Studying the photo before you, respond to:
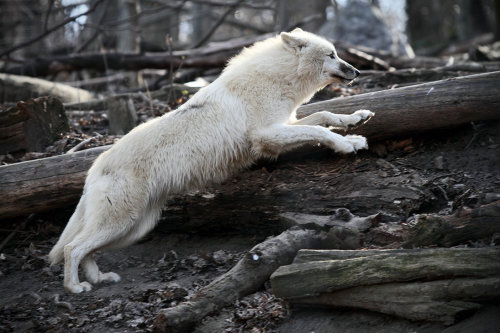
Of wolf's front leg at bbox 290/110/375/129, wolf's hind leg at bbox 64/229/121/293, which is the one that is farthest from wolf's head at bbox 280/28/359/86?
wolf's hind leg at bbox 64/229/121/293

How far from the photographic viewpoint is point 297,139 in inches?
204

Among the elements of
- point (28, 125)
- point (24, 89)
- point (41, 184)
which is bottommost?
point (41, 184)

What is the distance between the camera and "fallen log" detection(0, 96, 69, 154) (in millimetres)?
6844

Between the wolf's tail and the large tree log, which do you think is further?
the large tree log

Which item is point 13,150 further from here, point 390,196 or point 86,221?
point 390,196

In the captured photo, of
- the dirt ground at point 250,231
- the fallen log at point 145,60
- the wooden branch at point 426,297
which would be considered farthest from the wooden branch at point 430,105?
the fallen log at point 145,60

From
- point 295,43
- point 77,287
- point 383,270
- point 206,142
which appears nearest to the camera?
point 383,270

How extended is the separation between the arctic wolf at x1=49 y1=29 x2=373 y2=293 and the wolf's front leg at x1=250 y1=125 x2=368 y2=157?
0.4 inches

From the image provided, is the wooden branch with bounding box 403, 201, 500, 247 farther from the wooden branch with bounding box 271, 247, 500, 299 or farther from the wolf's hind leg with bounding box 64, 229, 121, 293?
the wolf's hind leg with bounding box 64, 229, 121, 293

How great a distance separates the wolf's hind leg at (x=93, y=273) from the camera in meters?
5.09

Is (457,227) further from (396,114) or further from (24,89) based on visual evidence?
(24,89)

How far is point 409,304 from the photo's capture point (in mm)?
3273

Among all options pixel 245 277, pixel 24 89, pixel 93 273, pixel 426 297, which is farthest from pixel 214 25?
pixel 426 297

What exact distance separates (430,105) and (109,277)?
395 cm
